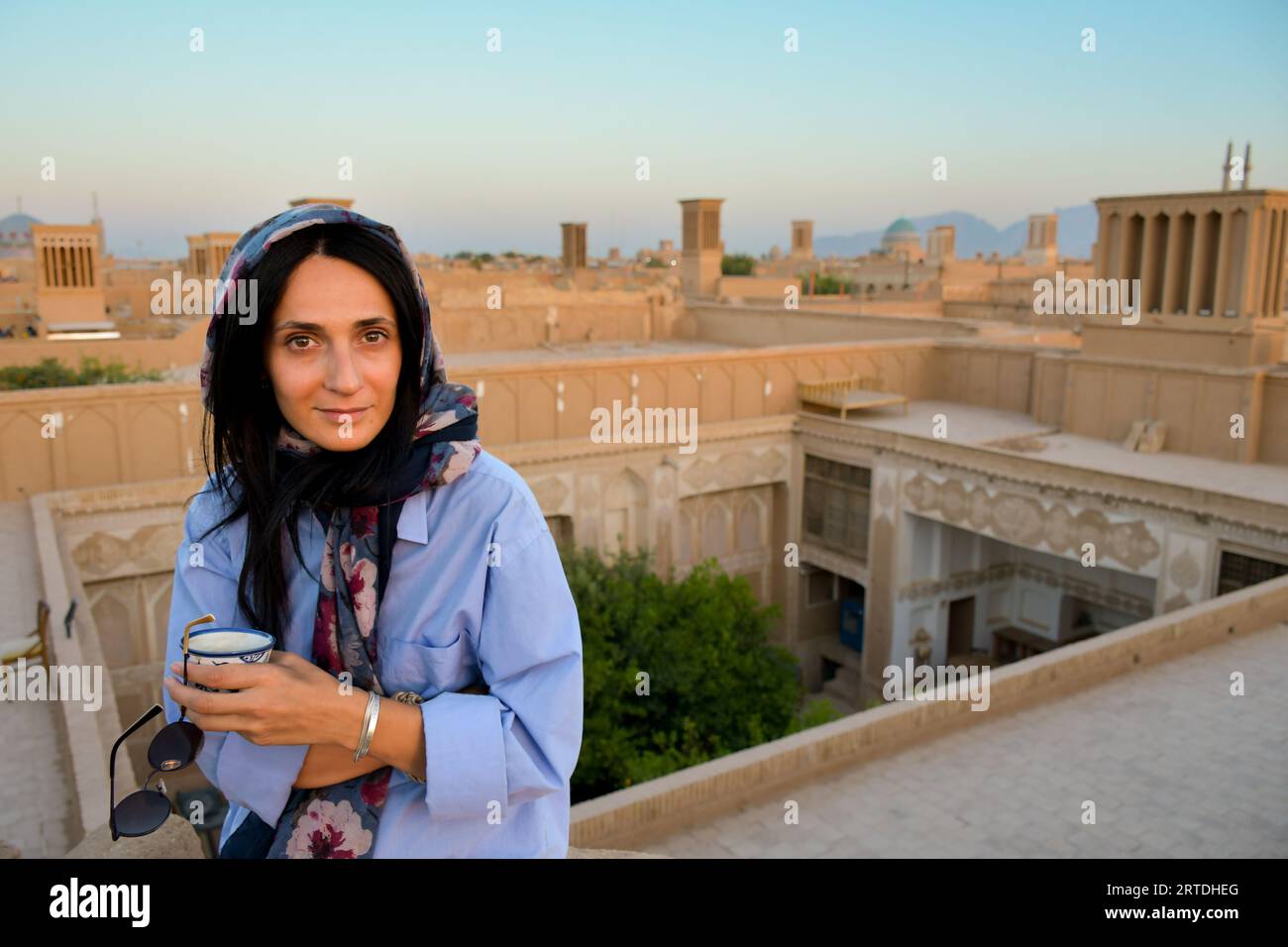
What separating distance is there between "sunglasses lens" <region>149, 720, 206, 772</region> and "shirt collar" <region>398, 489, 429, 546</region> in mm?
406

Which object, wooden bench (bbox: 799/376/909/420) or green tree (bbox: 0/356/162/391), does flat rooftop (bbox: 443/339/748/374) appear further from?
green tree (bbox: 0/356/162/391)

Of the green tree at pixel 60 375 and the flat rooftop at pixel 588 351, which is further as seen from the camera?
the flat rooftop at pixel 588 351

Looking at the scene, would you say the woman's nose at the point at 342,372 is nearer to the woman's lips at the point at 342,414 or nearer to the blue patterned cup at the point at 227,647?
the woman's lips at the point at 342,414

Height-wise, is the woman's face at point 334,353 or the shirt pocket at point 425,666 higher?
the woman's face at point 334,353

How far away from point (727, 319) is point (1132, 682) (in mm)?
17614

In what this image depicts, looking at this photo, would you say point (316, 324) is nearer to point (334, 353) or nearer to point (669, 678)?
point (334, 353)

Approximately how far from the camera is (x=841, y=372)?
17.5 metres

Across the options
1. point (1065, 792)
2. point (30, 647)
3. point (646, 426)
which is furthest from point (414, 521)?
point (646, 426)

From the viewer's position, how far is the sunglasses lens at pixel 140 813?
1.39m

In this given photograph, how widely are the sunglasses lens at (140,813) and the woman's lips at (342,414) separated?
1.98ft

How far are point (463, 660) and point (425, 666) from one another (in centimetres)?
6

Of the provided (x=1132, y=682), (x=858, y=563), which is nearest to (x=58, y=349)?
(x=858, y=563)

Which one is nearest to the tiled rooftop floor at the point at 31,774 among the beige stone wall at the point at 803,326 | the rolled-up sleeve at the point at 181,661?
the rolled-up sleeve at the point at 181,661

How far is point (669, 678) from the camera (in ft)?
37.5
